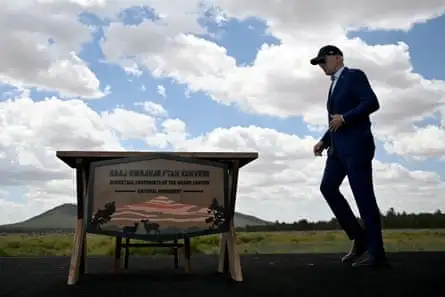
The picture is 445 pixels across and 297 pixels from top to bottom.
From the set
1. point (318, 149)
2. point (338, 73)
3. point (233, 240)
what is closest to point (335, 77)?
point (338, 73)

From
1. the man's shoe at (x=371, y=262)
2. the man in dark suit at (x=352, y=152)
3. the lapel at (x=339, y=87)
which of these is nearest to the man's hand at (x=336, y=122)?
the man in dark suit at (x=352, y=152)

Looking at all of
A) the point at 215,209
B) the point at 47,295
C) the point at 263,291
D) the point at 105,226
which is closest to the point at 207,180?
the point at 215,209

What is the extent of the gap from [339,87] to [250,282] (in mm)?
2245

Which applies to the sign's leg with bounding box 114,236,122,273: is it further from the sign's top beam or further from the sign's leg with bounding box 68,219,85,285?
the sign's top beam

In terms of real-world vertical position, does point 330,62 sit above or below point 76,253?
above

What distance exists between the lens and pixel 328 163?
240 inches

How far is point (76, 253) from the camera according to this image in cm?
464

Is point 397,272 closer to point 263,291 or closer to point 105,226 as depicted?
point 263,291

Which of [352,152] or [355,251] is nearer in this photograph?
[352,152]

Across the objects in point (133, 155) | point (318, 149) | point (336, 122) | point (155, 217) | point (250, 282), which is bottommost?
point (250, 282)

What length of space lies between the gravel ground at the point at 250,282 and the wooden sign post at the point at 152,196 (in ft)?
1.02

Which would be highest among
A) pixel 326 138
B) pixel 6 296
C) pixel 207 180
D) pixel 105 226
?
pixel 326 138

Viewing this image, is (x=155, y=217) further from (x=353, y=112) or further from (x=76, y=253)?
(x=353, y=112)

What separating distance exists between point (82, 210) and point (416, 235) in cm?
642
